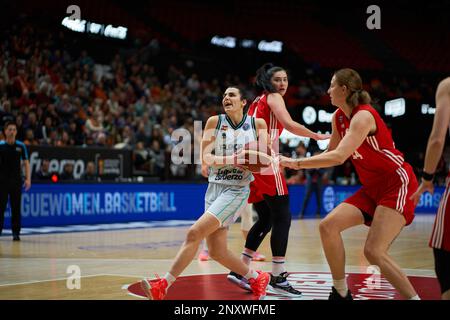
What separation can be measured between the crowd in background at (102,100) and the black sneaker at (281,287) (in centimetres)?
862

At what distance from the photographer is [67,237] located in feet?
37.9

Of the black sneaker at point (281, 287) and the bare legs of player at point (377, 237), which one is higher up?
the bare legs of player at point (377, 237)

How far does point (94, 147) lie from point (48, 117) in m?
1.37

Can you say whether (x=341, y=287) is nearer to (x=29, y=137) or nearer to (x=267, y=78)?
(x=267, y=78)

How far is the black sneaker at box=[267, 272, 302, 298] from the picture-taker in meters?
5.93

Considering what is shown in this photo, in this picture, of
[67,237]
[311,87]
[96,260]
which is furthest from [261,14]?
[96,260]

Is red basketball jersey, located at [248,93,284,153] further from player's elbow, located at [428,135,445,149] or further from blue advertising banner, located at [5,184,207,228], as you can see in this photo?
blue advertising banner, located at [5,184,207,228]

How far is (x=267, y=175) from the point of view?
6.39m

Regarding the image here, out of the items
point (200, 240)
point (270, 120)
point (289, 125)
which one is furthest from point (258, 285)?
point (270, 120)

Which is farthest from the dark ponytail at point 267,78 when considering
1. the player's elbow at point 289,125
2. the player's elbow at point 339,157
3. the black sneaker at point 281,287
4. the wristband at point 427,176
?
the wristband at point 427,176

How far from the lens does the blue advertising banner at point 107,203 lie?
43.1 ft

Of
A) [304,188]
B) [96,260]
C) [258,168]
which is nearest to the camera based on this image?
[258,168]

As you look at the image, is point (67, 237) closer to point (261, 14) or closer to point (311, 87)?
point (311, 87)

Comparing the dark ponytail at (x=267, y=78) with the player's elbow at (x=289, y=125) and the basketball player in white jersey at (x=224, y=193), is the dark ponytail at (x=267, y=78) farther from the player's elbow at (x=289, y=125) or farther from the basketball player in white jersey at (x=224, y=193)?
the basketball player in white jersey at (x=224, y=193)
